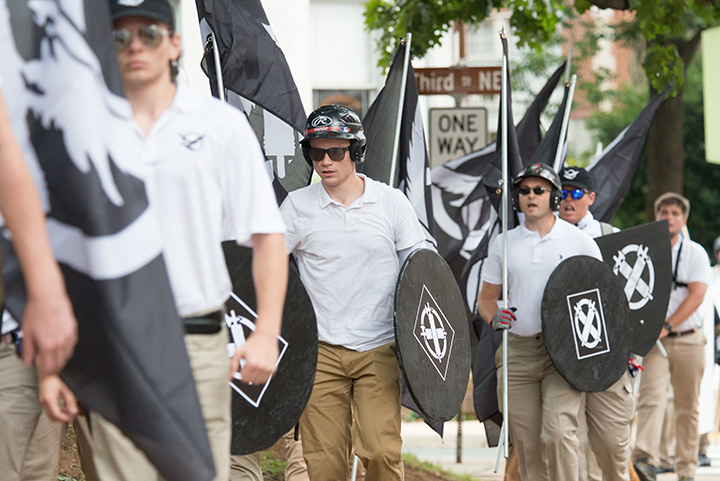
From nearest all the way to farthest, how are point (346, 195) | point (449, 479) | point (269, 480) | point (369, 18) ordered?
point (346, 195) → point (269, 480) → point (449, 479) → point (369, 18)

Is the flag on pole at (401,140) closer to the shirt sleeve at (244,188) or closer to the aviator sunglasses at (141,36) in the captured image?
the shirt sleeve at (244,188)

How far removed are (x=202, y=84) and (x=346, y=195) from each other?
698cm

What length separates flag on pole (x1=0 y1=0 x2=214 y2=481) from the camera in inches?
116

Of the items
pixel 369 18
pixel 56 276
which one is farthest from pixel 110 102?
pixel 369 18

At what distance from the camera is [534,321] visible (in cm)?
714

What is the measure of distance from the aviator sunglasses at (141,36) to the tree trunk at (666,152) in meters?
11.5

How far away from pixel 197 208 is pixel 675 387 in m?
7.30

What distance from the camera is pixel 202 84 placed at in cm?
1278

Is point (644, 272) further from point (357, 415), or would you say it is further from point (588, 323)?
point (357, 415)

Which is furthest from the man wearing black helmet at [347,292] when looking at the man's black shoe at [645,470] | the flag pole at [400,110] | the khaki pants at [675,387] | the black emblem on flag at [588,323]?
the khaki pants at [675,387]

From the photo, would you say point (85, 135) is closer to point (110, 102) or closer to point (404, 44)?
point (110, 102)

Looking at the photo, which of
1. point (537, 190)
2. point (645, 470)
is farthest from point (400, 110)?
point (645, 470)

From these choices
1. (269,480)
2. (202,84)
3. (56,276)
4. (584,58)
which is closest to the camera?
(56,276)

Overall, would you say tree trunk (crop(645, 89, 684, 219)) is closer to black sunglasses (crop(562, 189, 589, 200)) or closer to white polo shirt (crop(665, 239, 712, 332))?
white polo shirt (crop(665, 239, 712, 332))
